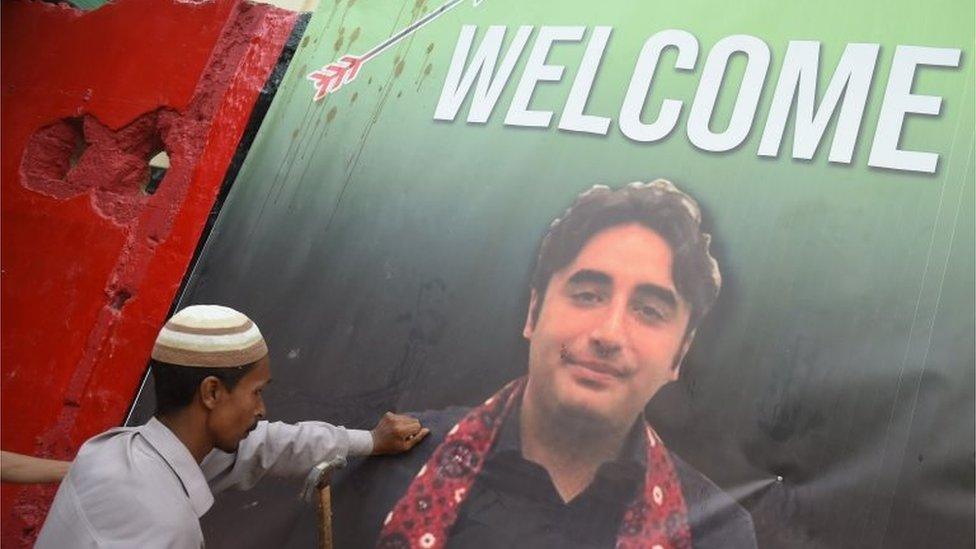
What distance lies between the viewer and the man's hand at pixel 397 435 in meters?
2.62

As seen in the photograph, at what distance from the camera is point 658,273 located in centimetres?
249

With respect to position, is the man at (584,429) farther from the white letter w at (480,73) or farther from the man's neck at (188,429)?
the man's neck at (188,429)

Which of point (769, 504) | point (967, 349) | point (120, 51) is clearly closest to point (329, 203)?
point (120, 51)

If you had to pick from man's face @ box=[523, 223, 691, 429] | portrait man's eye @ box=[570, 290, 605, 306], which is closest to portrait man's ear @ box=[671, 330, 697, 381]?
man's face @ box=[523, 223, 691, 429]

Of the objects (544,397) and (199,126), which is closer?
(544,397)

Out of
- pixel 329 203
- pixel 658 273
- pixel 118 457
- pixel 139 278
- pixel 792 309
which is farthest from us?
pixel 139 278

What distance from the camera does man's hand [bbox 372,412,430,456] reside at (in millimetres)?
2623

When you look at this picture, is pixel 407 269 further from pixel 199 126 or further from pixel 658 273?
pixel 199 126

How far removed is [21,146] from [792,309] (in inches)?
111

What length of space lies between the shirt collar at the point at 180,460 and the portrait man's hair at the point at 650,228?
36.0 inches

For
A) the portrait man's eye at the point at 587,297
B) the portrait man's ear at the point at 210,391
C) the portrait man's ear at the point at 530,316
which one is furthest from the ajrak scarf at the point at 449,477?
the portrait man's ear at the point at 210,391

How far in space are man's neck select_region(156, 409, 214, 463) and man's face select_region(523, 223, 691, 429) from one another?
81cm

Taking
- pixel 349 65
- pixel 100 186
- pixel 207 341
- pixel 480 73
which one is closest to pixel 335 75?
pixel 349 65

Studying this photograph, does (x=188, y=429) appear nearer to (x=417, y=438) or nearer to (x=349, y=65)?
(x=417, y=438)
